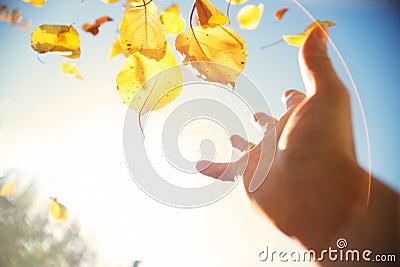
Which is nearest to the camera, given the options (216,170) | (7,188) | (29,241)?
(216,170)

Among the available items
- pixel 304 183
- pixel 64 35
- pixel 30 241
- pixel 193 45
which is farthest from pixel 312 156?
pixel 30 241

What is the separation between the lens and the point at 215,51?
0.79ft

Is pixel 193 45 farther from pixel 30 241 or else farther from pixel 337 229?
pixel 30 241

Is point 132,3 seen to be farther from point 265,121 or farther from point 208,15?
point 265,121

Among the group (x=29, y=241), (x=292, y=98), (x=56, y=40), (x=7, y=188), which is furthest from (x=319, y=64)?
(x=29, y=241)

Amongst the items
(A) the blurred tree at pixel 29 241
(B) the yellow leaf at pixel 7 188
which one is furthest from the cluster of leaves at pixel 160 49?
(A) the blurred tree at pixel 29 241

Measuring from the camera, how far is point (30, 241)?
5328 mm

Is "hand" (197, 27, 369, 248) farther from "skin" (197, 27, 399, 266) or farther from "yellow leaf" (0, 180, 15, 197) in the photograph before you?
"yellow leaf" (0, 180, 15, 197)

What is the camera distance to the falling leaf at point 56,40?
0.24m

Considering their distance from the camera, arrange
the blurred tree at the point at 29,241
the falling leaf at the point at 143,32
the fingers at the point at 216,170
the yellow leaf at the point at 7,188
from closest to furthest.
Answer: the falling leaf at the point at 143,32, the fingers at the point at 216,170, the yellow leaf at the point at 7,188, the blurred tree at the point at 29,241

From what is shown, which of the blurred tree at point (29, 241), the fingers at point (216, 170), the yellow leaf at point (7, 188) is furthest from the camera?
the blurred tree at point (29, 241)

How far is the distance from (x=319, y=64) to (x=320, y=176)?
111mm

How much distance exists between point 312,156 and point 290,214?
0.07m

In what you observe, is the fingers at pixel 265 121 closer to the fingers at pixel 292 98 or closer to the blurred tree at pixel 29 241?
the fingers at pixel 292 98
